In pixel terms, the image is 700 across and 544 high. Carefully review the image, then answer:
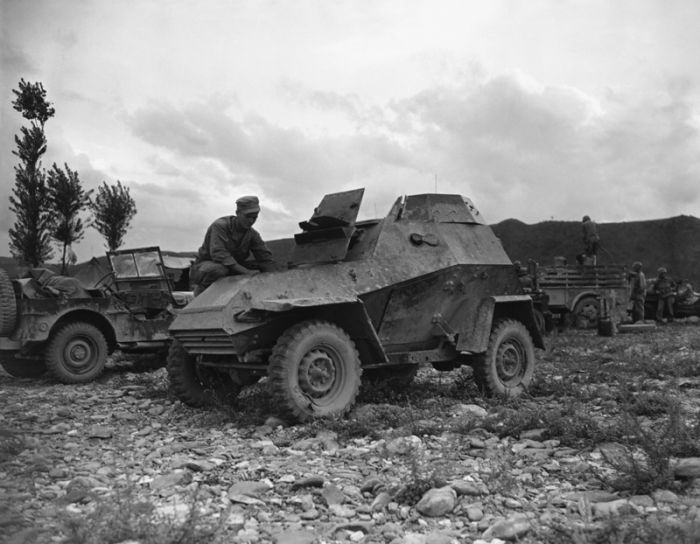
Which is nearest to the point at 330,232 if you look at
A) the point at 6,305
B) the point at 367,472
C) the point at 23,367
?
the point at 367,472

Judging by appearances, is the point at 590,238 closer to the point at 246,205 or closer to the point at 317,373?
the point at 246,205

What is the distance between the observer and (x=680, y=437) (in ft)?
15.3

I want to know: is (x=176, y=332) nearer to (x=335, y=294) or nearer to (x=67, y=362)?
(x=335, y=294)

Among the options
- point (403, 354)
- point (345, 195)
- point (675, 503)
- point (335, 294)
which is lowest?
point (675, 503)

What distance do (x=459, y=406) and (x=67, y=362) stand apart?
6175 millimetres

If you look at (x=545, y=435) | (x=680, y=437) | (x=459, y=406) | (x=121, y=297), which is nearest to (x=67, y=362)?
(x=121, y=297)

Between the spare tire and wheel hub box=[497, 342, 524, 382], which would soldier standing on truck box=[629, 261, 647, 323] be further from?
the spare tire

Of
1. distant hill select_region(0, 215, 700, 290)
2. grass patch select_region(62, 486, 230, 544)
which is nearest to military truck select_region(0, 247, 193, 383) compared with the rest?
grass patch select_region(62, 486, 230, 544)

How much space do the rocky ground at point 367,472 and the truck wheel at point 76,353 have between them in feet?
8.13

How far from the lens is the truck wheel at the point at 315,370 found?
617 centimetres

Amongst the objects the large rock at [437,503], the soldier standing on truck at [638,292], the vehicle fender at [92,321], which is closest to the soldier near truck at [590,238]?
the soldier standing on truck at [638,292]


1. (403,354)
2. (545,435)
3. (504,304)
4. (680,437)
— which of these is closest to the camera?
(680,437)

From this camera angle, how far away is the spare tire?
31.8 ft

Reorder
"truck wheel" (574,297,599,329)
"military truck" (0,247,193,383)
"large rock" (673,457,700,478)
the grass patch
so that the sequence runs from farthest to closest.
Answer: "truck wheel" (574,297,599,329) → "military truck" (0,247,193,383) → "large rock" (673,457,700,478) → the grass patch
